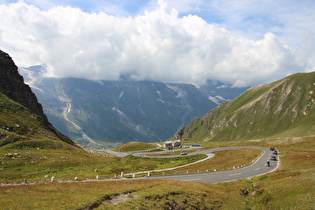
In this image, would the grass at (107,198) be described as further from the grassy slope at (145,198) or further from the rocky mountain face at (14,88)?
the rocky mountain face at (14,88)

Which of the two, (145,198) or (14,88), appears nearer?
(145,198)

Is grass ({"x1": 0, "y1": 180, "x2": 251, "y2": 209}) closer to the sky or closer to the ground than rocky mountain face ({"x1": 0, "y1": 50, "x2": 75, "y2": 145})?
closer to the ground

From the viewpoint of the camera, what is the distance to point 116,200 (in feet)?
80.7

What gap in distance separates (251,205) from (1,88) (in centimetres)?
13943

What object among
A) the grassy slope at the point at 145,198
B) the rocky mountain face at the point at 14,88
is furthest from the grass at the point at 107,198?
the rocky mountain face at the point at 14,88

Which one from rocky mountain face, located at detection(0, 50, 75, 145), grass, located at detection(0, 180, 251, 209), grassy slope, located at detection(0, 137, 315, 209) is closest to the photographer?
grass, located at detection(0, 180, 251, 209)

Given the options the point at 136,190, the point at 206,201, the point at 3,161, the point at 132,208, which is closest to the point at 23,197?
the point at 132,208

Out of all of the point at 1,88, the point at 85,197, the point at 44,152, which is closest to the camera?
the point at 85,197

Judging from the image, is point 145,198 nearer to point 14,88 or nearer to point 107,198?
point 107,198

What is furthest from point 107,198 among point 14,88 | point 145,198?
point 14,88

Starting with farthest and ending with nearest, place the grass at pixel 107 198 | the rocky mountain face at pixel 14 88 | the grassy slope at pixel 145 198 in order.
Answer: the rocky mountain face at pixel 14 88, the grassy slope at pixel 145 198, the grass at pixel 107 198

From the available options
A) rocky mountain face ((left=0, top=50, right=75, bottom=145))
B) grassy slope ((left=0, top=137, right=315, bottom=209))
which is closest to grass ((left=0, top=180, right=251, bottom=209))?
grassy slope ((left=0, top=137, right=315, bottom=209))

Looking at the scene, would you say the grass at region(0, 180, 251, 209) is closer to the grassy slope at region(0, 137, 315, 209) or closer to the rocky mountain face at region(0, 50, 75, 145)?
the grassy slope at region(0, 137, 315, 209)

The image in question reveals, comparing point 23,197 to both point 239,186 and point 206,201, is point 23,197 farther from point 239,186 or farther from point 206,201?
point 239,186
